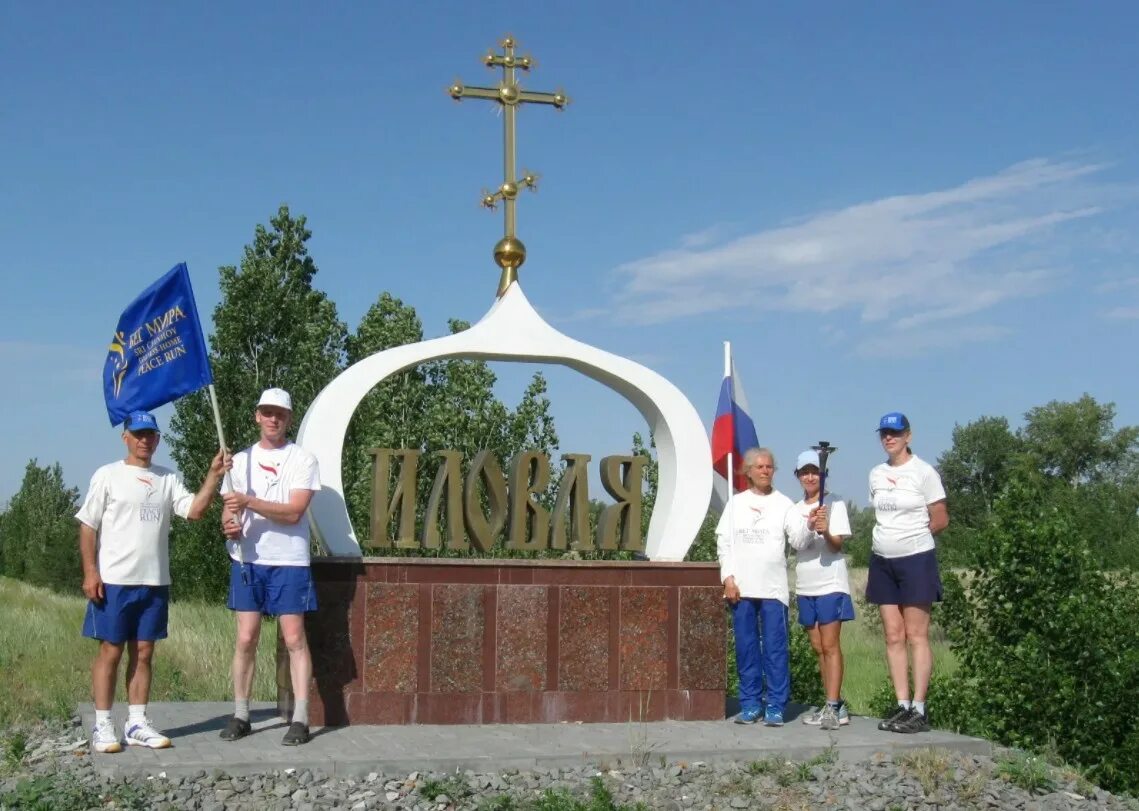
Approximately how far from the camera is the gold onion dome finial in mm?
8633

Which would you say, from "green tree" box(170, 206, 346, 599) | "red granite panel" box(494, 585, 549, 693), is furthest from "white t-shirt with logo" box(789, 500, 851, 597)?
"green tree" box(170, 206, 346, 599)

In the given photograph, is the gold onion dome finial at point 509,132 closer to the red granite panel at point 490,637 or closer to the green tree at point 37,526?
the red granite panel at point 490,637

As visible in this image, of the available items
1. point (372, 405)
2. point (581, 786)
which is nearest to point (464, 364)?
point (372, 405)

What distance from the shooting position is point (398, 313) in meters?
19.4

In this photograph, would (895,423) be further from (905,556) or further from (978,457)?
(978,457)

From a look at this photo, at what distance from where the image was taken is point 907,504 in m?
7.34

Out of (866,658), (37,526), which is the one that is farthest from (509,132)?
(37,526)

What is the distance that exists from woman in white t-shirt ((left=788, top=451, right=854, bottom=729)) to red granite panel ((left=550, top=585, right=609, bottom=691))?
4.03 ft

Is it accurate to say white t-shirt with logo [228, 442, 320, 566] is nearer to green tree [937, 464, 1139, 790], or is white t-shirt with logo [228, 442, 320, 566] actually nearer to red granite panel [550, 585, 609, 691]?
red granite panel [550, 585, 609, 691]

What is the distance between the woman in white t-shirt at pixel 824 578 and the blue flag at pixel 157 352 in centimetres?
347

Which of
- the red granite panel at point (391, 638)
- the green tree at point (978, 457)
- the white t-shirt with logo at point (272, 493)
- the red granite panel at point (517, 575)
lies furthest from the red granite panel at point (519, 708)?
the green tree at point (978, 457)

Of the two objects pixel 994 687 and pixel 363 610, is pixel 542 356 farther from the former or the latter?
pixel 994 687

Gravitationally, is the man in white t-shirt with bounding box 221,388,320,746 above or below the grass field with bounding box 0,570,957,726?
above

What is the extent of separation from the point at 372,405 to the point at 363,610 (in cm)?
1053
